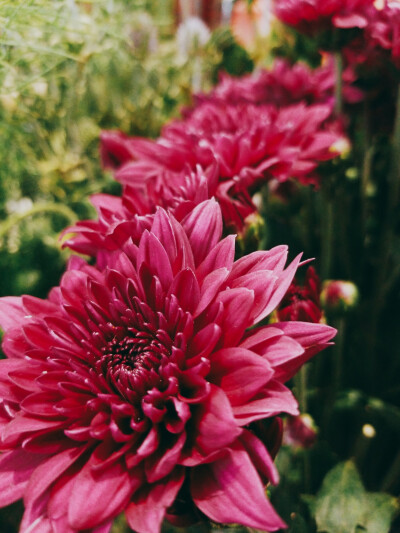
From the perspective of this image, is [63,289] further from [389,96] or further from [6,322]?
[389,96]

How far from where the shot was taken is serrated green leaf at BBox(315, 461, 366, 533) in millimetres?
424

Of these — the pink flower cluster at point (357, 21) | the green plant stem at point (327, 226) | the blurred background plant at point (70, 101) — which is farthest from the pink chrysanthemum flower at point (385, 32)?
the blurred background plant at point (70, 101)

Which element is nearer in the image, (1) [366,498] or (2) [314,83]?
(1) [366,498]

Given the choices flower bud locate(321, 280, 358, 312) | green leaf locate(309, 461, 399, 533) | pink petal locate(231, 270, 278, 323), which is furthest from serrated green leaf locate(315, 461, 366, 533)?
pink petal locate(231, 270, 278, 323)

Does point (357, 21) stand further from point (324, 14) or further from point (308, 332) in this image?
point (308, 332)

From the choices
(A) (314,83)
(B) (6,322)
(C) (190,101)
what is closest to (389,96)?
(A) (314,83)

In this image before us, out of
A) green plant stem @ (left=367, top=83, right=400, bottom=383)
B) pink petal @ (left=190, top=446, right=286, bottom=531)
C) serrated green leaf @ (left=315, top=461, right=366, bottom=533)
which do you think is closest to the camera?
pink petal @ (left=190, top=446, right=286, bottom=531)

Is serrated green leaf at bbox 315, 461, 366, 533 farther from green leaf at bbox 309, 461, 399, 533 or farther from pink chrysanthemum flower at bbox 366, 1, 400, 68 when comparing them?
pink chrysanthemum flower at bbox 366, 1, 400, 68

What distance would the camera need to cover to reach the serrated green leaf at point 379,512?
0.44 metres

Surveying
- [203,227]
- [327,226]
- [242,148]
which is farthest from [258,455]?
[327,226]

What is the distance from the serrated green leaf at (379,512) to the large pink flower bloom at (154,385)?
245 mm

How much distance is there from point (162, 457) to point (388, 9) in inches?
15.9

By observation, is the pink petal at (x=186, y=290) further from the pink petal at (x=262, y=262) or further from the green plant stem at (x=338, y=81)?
the green plant stem at (x=338, y=81)

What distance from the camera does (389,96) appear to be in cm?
56
